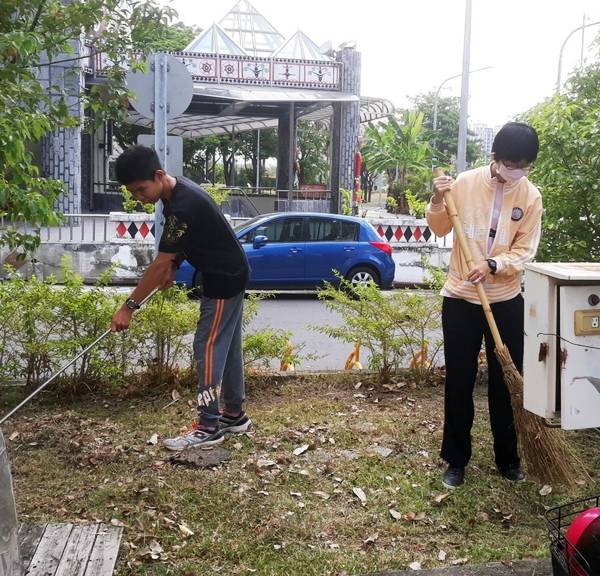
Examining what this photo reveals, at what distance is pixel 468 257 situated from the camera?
11.9ft

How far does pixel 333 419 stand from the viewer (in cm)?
497

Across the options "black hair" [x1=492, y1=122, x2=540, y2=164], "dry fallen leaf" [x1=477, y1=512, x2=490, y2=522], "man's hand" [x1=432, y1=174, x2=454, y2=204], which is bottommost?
"dry fallen leaf" [x1=477, y1=512, x2=490, y2=522]

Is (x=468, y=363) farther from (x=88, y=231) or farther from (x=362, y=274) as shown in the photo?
(x=88, y=231)

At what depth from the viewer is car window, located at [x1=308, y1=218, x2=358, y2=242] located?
12656 mm

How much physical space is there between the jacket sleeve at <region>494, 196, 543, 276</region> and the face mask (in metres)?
0.20

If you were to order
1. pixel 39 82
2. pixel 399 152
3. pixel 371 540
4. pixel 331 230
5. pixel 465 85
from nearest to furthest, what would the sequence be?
pixel 371 540 → pixel 39 82 → pixel 331 230 → pixel 465 85 → pixel 399 152

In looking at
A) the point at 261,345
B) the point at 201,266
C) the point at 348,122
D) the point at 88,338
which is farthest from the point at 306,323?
the point at 348,122

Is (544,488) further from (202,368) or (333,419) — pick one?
(202,368)

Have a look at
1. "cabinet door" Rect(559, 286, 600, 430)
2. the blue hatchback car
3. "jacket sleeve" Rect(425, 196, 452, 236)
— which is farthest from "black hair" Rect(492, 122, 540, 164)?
the blue hatchback car

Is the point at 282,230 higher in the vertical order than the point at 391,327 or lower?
higher

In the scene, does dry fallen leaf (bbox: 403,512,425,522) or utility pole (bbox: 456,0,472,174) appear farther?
utility pole (bbox: 456,0,472,174)

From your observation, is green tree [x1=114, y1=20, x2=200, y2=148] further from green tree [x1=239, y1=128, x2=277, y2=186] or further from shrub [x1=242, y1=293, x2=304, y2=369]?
shrub [x1=242, y1=293, x2=304, y2=369]

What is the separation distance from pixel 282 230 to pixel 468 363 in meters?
8.90

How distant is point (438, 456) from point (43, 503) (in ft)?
7.25
